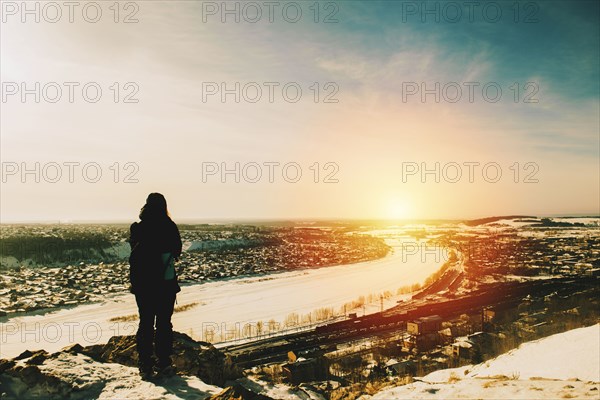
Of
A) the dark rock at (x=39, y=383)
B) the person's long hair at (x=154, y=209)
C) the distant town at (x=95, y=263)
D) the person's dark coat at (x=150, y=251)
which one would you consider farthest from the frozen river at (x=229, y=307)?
the person's long hair at (x=154, y=209)

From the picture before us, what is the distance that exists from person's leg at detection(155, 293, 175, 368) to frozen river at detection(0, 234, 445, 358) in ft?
56.5

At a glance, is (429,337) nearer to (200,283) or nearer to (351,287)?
(351,287)

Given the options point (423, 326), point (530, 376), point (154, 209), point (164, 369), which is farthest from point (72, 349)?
point (423, 326)

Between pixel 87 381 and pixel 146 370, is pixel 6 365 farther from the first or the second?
pixel 146 370

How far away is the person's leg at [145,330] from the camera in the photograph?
538 centimetres

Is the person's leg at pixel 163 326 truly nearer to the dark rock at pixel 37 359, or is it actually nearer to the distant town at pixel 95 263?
the dark rock at pixel 37 359

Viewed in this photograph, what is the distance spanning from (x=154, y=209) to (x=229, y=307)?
2747cm

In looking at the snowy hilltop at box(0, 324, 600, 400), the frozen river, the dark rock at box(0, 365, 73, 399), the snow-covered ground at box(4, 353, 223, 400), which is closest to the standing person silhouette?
the snow-covered ground at box(4, 353, 223, 400)

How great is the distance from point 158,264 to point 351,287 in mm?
37575

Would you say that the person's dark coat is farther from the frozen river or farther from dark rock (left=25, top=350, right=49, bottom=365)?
the frozen river

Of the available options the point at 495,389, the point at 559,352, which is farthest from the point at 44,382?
the point at 559,352

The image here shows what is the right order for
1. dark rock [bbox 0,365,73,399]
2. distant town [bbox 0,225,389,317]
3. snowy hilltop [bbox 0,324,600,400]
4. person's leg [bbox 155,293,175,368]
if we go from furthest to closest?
distant town [bbox 0,225,389,317]
person's leg [bbox 155,293,175,368]
snowy hilltop [bbox 0,324,600,400]
dark rock [bbox 0,365,73,399]

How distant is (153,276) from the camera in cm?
538

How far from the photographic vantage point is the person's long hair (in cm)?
552
